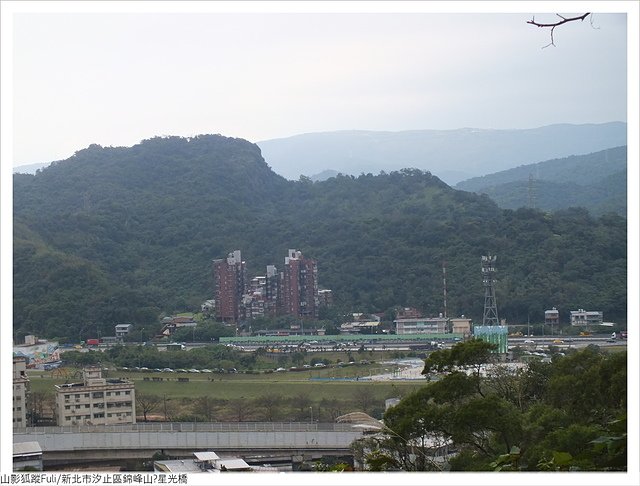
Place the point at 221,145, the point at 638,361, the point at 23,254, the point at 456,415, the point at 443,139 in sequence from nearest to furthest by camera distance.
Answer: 1. the point at 638,361
2. the point at 456,415
3. the point at 23,254
4. the point at 443,139
5. the point at 221,145

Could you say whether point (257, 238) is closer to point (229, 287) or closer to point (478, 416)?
point (229, 287)

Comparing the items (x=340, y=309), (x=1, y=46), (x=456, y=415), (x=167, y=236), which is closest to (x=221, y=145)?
(x=167, y=236)

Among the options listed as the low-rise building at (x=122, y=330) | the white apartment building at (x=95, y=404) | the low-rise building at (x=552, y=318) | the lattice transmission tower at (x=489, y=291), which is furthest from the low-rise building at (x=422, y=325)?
the white apartment building at (x=95, y=404)

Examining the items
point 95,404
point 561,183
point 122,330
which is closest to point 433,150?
point 561,183

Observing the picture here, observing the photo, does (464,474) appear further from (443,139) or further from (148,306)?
(443,139)

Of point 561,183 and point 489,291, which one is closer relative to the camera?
point 489,291

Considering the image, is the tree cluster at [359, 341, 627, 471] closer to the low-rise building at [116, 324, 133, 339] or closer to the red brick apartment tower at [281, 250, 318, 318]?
the low-rise building at [116, 324, 133, 339]
